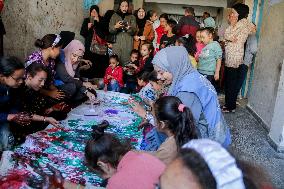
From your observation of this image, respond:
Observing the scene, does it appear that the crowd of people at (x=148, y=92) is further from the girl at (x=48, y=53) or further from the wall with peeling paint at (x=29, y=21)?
the wall with peeling paint at (x=29, y=21)

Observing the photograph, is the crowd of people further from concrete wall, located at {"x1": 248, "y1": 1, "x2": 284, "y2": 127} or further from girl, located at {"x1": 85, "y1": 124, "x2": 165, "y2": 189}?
concrete wall, located at {"x1": 248, "y1": 1, "x2": 284, "y2": 127}

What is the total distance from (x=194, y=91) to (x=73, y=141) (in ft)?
4.69

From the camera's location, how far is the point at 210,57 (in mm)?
5930

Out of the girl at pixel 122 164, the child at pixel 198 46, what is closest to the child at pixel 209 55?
the child at pixel 198 46

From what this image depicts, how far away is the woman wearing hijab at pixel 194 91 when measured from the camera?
2.79 m

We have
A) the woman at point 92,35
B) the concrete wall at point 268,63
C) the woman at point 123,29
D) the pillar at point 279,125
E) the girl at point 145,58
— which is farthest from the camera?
the woman at point 123,29

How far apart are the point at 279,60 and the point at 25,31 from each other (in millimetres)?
3622

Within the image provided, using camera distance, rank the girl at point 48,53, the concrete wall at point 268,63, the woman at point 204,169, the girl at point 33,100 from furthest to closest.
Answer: the concrete wall at point 268,63
the girl at point 48,53
the girl at point 33,100
the woman at point 204,169

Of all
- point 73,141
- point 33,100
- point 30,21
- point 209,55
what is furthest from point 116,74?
point 73,141

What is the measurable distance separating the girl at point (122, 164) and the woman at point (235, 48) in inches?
166

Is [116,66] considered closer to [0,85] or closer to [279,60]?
[279,60]

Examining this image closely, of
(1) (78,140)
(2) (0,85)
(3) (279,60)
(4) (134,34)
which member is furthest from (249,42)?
(2) (0,85)

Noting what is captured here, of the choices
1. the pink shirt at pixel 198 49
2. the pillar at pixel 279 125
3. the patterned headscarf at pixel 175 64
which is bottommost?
the pillar at pixel 279 125

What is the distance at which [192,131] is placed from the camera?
2582 mm
